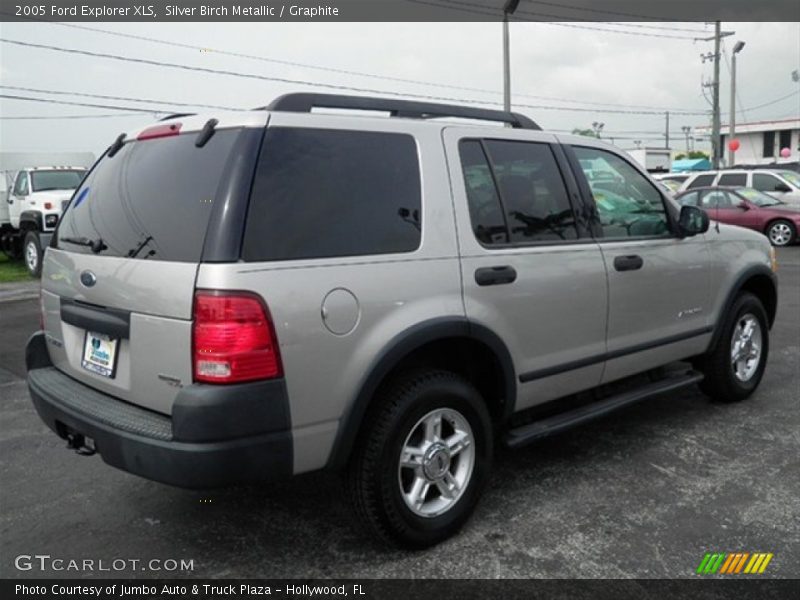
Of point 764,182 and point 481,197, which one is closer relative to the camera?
point 481,197

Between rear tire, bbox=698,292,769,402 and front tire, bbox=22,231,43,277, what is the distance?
511 inches

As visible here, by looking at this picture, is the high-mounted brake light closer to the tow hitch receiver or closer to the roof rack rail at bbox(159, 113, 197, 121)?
the roof rack rail at bbox(159, 113, 197, 121)

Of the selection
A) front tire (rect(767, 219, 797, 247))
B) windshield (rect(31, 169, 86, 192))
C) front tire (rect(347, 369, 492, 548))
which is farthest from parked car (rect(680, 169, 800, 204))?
front tire (rect(347, 369, 492, 548))

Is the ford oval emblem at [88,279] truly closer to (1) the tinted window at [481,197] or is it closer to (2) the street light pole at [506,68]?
(1) the tinted window at [481,197]

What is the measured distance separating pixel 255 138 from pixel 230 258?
1.61 feet

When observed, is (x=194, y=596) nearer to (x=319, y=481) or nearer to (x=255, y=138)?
(x=319, y=481)

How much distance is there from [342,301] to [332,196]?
44 cm

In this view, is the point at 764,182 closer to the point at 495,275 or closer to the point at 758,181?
the point at 758,181

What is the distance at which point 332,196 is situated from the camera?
2801mm

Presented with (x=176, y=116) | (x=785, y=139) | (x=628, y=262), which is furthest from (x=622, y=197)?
(x=785, y=139)

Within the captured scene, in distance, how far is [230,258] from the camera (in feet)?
8.18

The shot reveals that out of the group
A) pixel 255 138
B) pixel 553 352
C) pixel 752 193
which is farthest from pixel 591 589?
pixel 752 193

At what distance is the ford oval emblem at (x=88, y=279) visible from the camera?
2.94m

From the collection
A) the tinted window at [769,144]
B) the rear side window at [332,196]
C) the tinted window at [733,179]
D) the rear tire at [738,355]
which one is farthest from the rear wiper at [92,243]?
the tinted window at [769,144]
